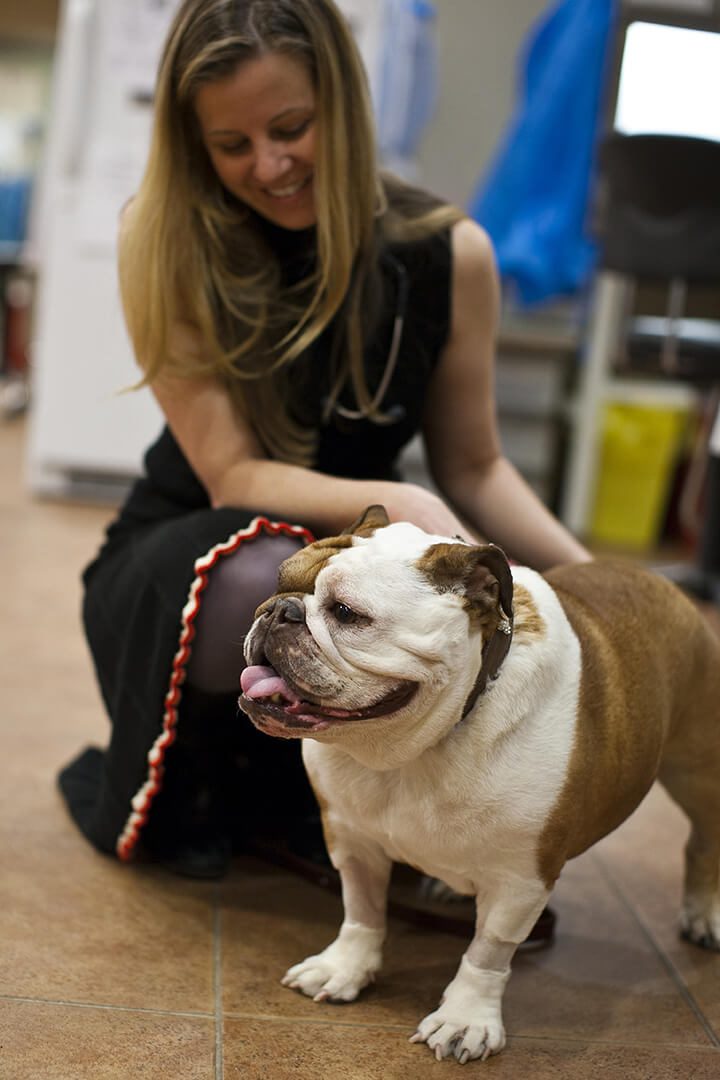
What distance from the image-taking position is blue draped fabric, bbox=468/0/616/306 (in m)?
3.68

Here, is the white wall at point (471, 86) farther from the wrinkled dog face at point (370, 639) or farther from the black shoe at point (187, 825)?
the wrinkled dog face at point (370, 639)

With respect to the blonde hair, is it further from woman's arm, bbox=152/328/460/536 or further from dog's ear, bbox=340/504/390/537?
dog's ear, bbox=340/504/390/537

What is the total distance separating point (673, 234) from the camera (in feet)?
9.91

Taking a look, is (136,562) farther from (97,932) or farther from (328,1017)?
(328,1017)

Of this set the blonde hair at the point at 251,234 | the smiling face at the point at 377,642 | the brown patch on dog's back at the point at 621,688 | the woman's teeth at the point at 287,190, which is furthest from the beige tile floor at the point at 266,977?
the woman's teeth at the point at 287,190

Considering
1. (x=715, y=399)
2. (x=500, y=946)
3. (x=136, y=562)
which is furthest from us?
(x=715, y=399)

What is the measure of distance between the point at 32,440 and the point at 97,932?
9.21ft

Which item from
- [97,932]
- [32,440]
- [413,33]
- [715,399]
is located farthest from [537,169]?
[97,932]

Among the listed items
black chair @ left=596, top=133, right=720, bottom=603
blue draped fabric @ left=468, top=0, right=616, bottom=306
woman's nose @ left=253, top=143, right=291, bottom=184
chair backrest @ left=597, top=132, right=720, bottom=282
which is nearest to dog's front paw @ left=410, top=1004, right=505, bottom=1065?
woman's nose @ left=253, top=143, right=291, bottom=184

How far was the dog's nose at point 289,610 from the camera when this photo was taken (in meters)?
0.99

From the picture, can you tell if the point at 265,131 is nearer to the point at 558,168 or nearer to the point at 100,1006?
the point at 100,1006

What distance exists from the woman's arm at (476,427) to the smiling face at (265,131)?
22cm

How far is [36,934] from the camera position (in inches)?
49.1

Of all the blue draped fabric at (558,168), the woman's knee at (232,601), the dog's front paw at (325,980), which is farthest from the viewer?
the blue draped fabric at (558,168)
